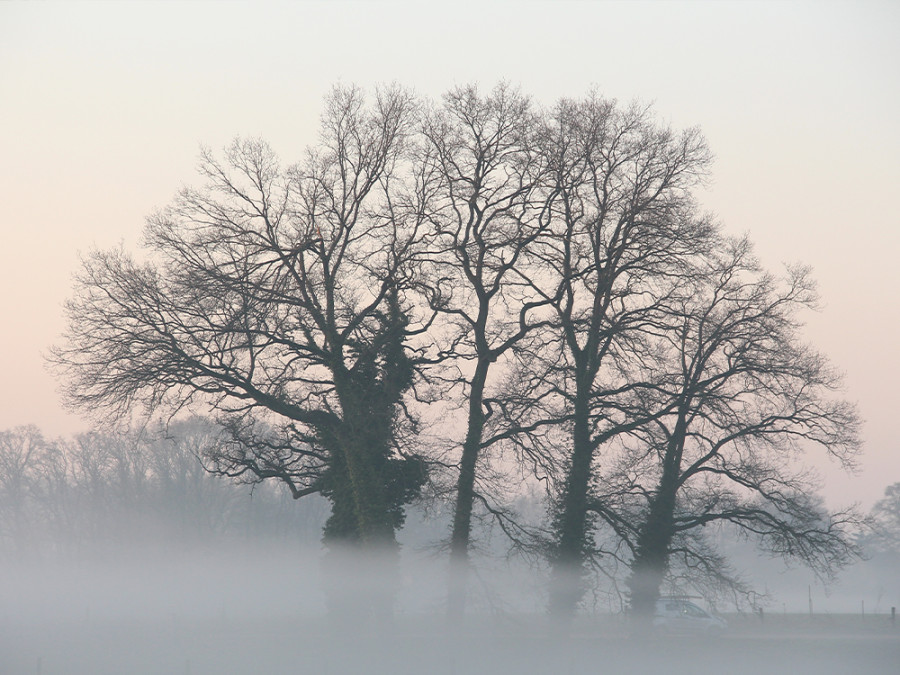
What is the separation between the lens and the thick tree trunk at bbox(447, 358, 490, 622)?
24.8 metres

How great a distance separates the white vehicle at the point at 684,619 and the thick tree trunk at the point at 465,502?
10501mm

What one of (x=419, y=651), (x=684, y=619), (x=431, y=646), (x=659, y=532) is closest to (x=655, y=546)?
(x=659, y=532)

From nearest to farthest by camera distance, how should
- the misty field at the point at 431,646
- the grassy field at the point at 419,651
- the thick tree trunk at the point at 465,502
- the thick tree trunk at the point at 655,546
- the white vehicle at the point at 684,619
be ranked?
1. the grassy field at the point at 419,651
2. the misty field at the point at 431,646
3. the thick tree trunk at the point at 465,502
4. the thick tree trunk at the point at 655,546
5. the white vehicle at the point at 684,619

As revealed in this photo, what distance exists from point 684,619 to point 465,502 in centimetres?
1335

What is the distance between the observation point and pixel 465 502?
82.2ft

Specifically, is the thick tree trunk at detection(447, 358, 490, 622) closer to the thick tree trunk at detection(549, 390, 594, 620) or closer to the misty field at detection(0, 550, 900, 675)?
the misty field at detection(0, 550, 900, 675)

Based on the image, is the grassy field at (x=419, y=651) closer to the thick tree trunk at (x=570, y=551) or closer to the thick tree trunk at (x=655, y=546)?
the thick tree trunk at (x=570, y=551)

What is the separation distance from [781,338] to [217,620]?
913 inches

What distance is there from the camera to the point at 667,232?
24.6 metres

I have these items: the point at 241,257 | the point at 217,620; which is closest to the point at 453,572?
the point at 241,257

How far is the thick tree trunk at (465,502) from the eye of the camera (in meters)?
24.8

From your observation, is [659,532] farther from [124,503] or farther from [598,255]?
[124,503]

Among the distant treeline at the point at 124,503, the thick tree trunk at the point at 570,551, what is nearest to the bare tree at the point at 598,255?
the thick tree trunk at the point at 570,551

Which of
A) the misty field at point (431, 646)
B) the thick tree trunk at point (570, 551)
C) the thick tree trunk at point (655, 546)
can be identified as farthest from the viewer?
the thick tree trunk at point (655, 546)
